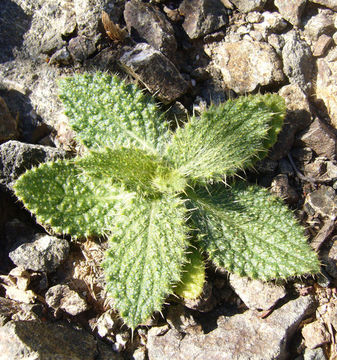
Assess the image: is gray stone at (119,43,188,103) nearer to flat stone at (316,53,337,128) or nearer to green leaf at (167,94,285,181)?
green leaf at (167,94,285,181)

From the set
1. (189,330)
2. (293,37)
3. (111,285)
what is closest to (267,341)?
(189,330)

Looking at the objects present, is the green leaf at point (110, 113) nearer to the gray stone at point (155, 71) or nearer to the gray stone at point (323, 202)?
the gray stone at point (155, 71)

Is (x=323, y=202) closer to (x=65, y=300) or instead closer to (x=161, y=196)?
A: (x=161, y=196)

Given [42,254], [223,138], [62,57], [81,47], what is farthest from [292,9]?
[42,254]

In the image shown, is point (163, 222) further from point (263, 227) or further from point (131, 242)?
point (263, 227)

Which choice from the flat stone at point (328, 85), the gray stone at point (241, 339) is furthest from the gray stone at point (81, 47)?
the gray stone at point (241, 339)

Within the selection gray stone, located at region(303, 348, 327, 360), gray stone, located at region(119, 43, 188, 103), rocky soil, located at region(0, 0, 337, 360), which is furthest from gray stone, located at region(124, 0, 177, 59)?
gray stone, located at region(303, 348, 327, 360)
